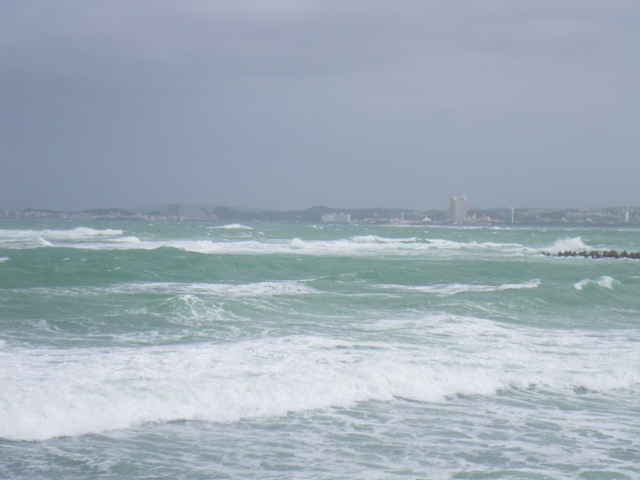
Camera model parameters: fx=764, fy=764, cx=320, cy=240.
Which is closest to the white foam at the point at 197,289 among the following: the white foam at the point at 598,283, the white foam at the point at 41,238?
the white foam at the point at 598,283

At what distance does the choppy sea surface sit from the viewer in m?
6.25

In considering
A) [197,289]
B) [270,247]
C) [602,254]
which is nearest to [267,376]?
[197,289]

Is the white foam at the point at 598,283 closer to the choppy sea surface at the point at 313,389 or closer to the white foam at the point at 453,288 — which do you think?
the white foam at the point at 453,288

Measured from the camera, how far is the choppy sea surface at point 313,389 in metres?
6.25

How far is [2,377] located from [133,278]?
48.4 ft

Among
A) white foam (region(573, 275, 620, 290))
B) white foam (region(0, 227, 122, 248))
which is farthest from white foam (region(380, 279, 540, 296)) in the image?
white foam (region(0, 227, 122, 248))

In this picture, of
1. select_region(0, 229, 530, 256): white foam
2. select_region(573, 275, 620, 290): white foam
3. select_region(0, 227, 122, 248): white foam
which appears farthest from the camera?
select_region(0, 227, 122, 248): white foam

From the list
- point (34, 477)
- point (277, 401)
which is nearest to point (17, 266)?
point (277, 401)

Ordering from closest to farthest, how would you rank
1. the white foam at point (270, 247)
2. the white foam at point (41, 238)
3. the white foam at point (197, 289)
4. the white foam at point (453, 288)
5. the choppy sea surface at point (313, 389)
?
the choppy sea surface at point (313, 389), the white foam at point (197, 289), the white foam at point (453, 288), the white foam at point (270, 247), the white foam at point (41, 238)

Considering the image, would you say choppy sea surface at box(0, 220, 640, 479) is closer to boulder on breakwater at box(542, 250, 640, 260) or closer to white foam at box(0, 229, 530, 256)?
white foam at box(0, 229, 530, 256)

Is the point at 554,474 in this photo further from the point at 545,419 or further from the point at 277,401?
the point at 277,401

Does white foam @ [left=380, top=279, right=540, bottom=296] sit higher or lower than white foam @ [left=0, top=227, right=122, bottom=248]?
lower

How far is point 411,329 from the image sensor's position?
522 inches

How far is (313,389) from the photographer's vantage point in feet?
28.1
